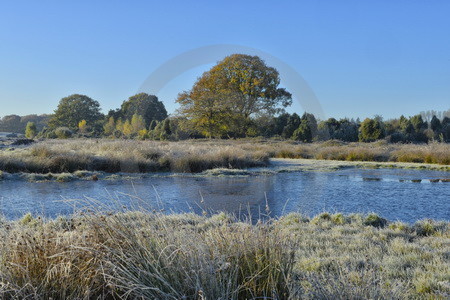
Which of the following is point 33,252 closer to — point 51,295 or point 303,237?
point 51,295

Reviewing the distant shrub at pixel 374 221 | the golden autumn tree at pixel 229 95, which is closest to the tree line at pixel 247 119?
the golden autumn tree at pixel 229 95

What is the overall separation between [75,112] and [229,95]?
87.1 feet

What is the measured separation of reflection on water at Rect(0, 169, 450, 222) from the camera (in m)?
7.21

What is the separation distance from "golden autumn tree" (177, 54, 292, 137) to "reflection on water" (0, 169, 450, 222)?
66.7 ft

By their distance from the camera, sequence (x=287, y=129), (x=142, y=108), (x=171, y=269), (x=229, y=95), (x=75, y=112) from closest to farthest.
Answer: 1. (x=171, y=269)
2. (x=229, y=95)
3. (x=287, y=129)
4. (x=142, y=108)
5. (x=75, y=112)

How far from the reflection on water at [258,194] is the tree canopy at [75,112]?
4209 centimetres

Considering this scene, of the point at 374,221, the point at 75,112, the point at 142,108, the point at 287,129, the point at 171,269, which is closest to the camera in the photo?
the point at 171,269

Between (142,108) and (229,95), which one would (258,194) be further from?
(142,108)

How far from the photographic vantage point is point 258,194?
30.4ft

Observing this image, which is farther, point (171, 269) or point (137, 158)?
point (137, 158)

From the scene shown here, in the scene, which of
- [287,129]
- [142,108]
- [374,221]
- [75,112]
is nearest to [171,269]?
[374,221]

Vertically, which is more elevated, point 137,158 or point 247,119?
point 247,119

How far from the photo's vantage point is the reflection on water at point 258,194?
7207mm

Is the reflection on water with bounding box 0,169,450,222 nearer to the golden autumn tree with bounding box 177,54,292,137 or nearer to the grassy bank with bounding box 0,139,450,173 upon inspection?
the grassy bank with bounding box 0,139,450,173
